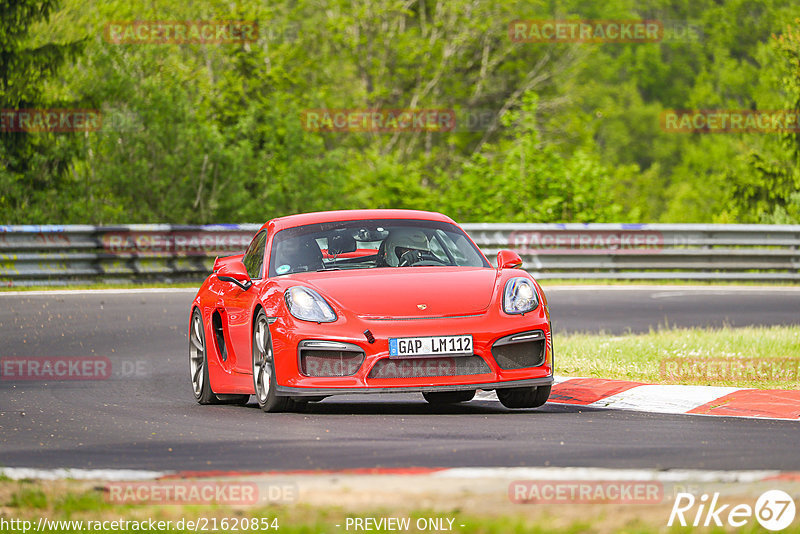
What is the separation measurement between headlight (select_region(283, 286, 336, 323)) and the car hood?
74 mm

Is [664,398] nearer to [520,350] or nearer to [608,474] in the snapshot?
[520,350]

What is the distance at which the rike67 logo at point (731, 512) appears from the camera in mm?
4688

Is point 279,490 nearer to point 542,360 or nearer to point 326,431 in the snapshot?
point 326,431

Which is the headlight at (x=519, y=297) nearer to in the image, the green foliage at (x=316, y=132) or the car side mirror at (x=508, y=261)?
the car side mirror at (x=508, y=261)

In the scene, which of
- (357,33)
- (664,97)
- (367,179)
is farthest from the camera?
(664,97)

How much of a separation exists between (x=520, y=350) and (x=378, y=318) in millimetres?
920

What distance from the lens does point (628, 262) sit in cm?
2388

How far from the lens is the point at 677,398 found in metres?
9.29

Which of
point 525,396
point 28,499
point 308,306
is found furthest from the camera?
point 525,396

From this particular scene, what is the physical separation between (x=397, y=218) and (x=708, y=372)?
2970mm

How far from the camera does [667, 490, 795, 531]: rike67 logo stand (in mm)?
4688

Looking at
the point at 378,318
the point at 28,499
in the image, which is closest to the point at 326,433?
the point at 378,318

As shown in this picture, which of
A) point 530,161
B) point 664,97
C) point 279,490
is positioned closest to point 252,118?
point 530,161
